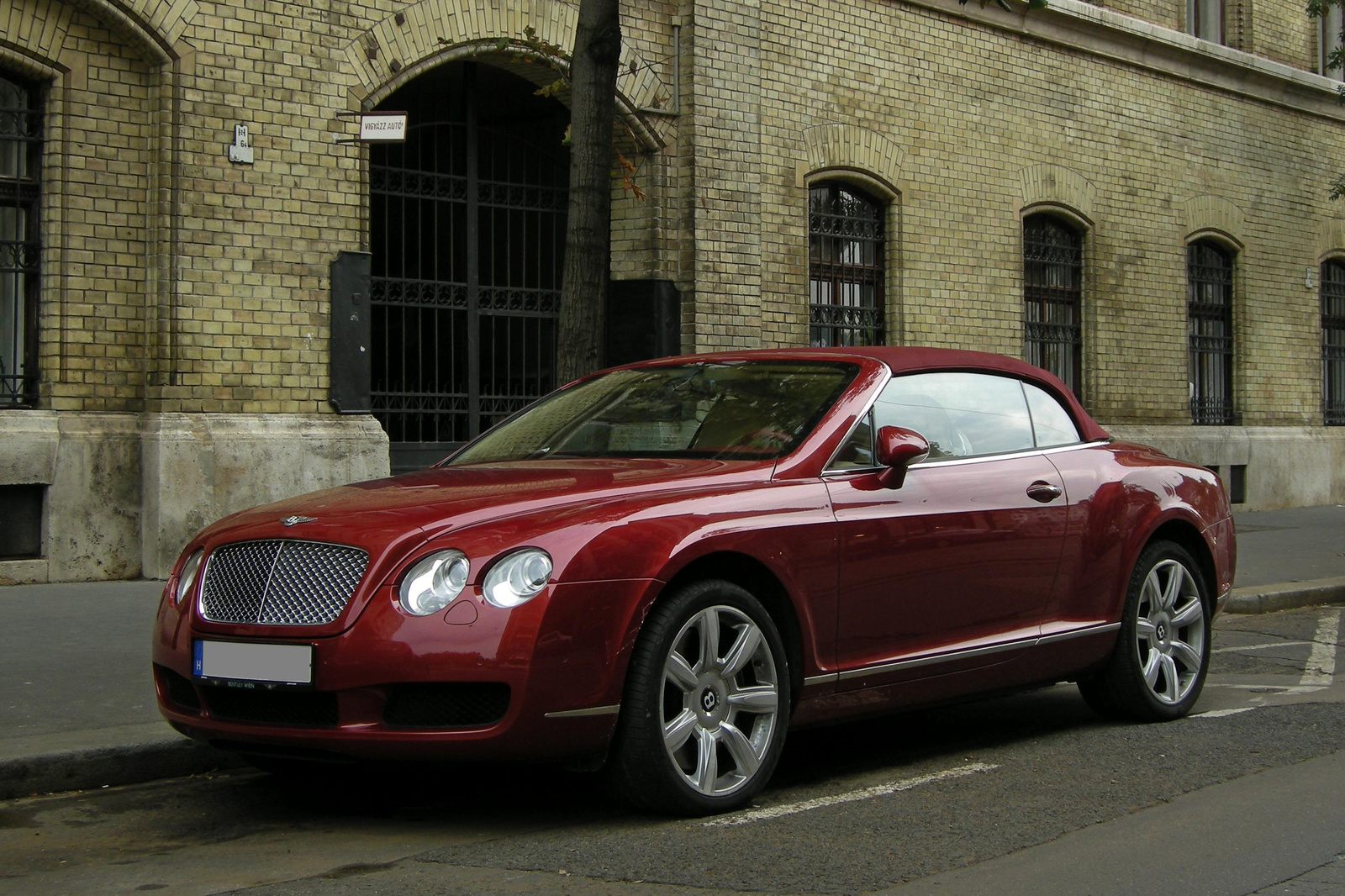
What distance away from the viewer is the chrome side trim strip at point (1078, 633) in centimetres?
614

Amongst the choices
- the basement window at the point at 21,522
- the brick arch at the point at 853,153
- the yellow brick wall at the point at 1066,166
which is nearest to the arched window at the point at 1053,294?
the yellow brick wall at the point at 1066,166

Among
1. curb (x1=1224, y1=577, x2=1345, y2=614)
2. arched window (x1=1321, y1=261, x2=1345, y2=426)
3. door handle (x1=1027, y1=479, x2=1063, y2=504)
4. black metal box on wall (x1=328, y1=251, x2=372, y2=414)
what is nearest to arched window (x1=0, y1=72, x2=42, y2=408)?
black metal box on wall (x1=328, y1=251, x2=372, y2=414)

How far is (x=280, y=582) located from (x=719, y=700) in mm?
1350

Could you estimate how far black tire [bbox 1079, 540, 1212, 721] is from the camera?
21.6 feet

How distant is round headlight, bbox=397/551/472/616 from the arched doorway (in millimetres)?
8493

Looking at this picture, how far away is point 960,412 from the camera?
6.20 metres

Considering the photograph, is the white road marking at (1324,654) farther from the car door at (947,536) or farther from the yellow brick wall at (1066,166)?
the yellow brick wall at (1066,166)

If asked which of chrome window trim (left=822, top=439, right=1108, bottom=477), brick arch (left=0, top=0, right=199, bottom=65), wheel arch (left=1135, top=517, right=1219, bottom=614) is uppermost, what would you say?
brick arch (left=0, top=0, right=199, bottom=65)

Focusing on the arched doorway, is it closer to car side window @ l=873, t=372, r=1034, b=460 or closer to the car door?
car side window @ l=873, t=372, r=1034, b=460

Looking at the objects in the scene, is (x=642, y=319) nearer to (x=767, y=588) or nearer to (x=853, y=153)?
(x=853, y=153)

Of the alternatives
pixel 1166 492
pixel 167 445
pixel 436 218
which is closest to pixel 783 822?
pixel 1166 492

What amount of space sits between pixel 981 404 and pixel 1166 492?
3.47 ft

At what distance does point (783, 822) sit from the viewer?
4824 millimetres

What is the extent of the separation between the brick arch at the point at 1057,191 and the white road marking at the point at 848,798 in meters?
13.2
